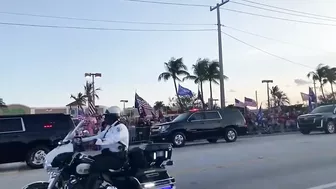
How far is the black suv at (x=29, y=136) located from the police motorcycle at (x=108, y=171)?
8184 mm

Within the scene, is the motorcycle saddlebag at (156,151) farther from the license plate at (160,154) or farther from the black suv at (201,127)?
the black suv at (201,127)

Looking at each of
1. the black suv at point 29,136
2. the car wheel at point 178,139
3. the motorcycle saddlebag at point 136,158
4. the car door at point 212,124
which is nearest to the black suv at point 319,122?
the car door at point 212,124

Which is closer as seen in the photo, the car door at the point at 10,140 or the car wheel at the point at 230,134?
the car door at the point at 10,140

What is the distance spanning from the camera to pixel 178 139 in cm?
2116

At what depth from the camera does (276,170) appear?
11.5 m

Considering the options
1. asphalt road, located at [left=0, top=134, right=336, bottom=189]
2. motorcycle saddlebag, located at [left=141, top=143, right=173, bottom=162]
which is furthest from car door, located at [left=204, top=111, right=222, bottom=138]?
motorcycle saddlebag, located at [left=141, top=143, right=173, bottom=162]

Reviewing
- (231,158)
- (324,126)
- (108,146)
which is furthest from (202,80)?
(108,146)

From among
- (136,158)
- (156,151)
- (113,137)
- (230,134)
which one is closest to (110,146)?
(113,137)

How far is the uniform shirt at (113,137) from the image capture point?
6477 mm

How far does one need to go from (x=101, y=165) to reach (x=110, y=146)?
330 mm

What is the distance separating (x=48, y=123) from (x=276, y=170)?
25.3 ft

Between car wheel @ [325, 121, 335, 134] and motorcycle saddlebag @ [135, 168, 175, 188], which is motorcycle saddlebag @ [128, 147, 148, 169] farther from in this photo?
car wheel @ [325, 121, 335, 134]

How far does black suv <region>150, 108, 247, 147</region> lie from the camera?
69.5 ft

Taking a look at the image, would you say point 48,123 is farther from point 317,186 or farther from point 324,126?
point 324,126
